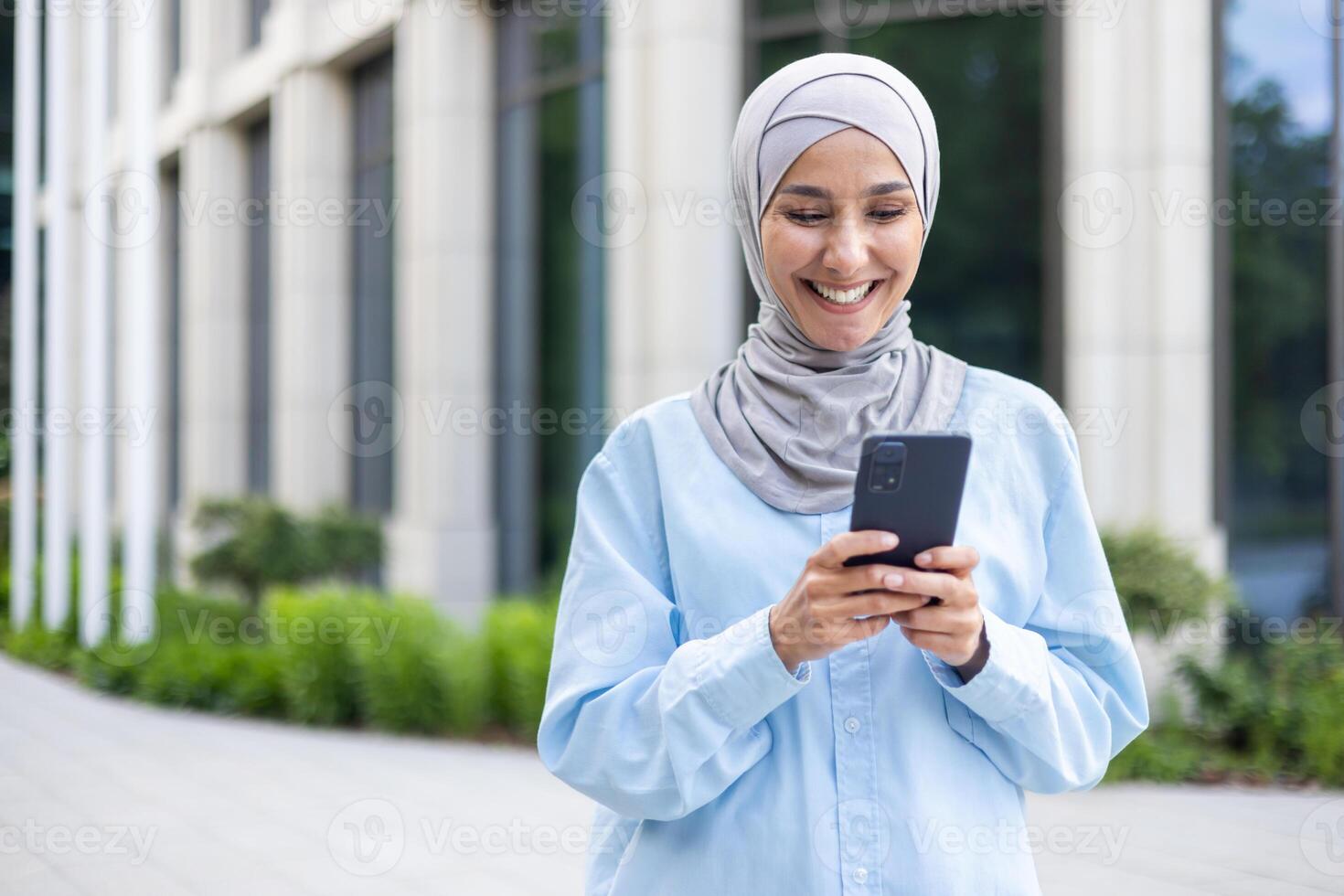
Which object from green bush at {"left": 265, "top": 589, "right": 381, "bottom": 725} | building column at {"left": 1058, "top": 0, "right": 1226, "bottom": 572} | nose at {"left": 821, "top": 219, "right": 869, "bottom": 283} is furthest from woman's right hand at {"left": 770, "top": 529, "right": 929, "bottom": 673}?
green bush at {"left": 265, "top": 589, "right": 381, "bottom": 725}

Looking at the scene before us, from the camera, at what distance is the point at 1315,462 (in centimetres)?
830

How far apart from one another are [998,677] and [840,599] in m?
0.29

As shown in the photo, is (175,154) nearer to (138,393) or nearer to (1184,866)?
(138,393)

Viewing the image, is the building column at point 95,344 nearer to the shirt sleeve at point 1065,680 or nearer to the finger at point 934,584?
the shirt sleeve at point 1065,680

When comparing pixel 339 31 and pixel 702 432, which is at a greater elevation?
pixel 339 31

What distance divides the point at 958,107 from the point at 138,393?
667 cm

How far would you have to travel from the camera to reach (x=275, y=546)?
13.2 metres

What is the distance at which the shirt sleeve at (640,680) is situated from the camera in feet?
5.66

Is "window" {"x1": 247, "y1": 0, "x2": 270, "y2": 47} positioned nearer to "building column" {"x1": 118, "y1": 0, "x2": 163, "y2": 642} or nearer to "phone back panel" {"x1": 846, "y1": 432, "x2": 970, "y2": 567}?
"building column" {"x1": 118, "y1": 0, "x2": 163, "y2": 642}

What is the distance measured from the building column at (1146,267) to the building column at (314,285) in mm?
9983

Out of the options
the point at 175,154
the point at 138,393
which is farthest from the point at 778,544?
the point at 175,154

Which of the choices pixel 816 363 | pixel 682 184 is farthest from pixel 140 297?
pixel 816 363

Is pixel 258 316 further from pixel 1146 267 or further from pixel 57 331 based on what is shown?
pixel 1146 267

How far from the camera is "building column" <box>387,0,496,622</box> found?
13.2 metres
